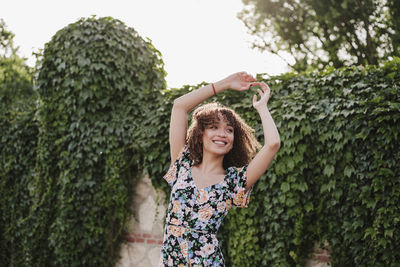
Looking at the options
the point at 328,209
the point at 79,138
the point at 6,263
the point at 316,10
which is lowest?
the point at 6,263

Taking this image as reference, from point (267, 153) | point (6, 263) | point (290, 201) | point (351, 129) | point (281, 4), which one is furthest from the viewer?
point (281, 4)

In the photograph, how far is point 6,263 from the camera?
5.50 metres

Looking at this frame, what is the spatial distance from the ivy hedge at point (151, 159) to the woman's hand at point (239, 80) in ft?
4.94

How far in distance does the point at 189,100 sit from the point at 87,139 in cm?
301

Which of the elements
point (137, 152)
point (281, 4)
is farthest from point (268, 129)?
point (281, 4)

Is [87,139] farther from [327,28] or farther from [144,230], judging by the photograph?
[327,28]

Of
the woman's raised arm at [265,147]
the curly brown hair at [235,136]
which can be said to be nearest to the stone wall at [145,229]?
the curly brown hair at [235,136]

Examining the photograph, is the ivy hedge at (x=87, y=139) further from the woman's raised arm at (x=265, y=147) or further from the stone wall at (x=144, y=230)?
the woman's raised arm at (x=265, y=147)

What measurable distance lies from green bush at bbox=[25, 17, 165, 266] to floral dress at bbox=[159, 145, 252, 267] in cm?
266

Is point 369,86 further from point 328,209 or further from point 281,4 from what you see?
point 281,4

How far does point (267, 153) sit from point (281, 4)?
910 centimetres

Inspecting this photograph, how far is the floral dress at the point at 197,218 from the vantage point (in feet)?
6.21

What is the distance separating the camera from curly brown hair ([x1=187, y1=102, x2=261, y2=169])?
2.09m

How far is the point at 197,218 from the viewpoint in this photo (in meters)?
1.91
